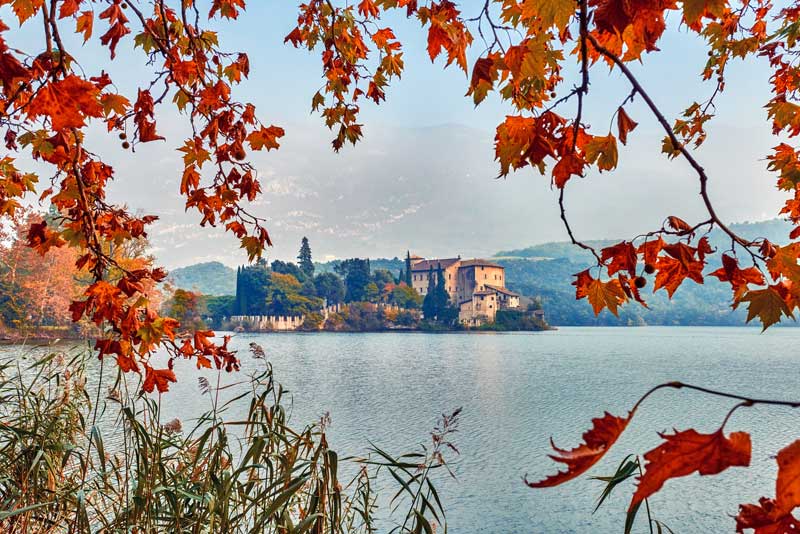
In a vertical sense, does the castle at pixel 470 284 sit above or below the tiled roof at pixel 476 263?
below

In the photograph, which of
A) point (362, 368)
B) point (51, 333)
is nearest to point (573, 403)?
point (362, 368)

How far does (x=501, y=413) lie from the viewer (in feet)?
38.5

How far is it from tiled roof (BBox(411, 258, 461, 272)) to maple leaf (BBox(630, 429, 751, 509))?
5680 cm

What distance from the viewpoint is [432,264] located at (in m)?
59.4

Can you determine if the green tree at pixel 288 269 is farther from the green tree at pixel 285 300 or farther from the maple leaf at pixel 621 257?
the maple leaf at pixel 621 257

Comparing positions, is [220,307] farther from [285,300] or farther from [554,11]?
[554,11]

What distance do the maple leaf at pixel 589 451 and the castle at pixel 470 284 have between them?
47849mm

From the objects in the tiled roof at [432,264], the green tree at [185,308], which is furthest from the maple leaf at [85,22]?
the tiled roof at [432,264]

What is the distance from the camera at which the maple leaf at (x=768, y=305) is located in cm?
106

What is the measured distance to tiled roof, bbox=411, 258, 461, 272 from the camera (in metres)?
57.8

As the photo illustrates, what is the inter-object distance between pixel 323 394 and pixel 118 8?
41.2 feet

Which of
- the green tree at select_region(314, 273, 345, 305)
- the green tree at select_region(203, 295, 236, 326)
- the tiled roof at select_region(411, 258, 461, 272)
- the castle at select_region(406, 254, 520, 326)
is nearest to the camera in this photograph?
the castle at select_region(406, 254, 520, 326)

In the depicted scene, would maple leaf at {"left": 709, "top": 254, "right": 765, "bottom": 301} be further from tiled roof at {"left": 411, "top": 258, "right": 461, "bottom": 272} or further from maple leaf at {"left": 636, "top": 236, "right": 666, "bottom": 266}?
tiled roof at {"left": 411, "top": 258, "right": 461, "bottom": 272}

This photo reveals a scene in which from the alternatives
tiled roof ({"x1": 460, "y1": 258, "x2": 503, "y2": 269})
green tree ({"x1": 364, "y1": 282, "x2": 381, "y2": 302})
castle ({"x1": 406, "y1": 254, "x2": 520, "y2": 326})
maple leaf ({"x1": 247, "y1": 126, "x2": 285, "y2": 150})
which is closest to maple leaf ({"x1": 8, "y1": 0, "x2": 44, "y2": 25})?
maple leaf ({"x1": 247, "y1": 126, "x2": 285, "y2": 150})
